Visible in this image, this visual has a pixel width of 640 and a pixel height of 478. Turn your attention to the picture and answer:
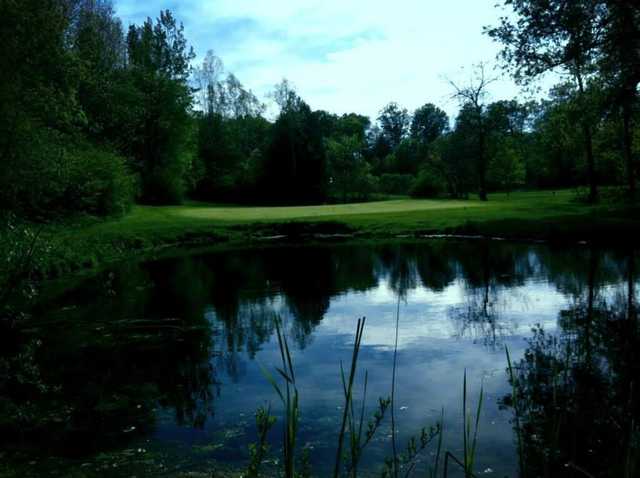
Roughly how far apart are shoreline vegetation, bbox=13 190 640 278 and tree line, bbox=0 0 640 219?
246cm

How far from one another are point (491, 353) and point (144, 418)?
6.26 meters

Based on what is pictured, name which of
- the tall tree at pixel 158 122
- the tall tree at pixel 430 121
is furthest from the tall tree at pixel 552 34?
the tall tree at pixel 430 121

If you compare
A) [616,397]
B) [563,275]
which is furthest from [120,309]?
[563,275]

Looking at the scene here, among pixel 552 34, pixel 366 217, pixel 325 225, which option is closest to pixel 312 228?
pixel 325 225

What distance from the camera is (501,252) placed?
84.0 ft

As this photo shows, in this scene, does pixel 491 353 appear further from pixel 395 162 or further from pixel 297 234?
pixel 395 162

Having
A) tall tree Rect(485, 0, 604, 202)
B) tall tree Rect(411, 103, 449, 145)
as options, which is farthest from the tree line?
tall tree Rect(411, 103, 449, 145)

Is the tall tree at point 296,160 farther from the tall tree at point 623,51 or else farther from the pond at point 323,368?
the pond at point 323,368

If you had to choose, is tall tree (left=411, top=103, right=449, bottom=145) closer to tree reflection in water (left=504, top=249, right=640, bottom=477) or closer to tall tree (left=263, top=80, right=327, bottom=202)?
tall tree (left=263, top=80, right=327, bottom=202)

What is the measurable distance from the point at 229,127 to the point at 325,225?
4541 cm

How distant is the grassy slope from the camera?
2747 cm

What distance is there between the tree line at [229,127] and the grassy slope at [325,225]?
248cm

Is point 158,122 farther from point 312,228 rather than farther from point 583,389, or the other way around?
point 583,389

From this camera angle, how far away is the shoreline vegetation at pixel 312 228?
2662 centimetres
